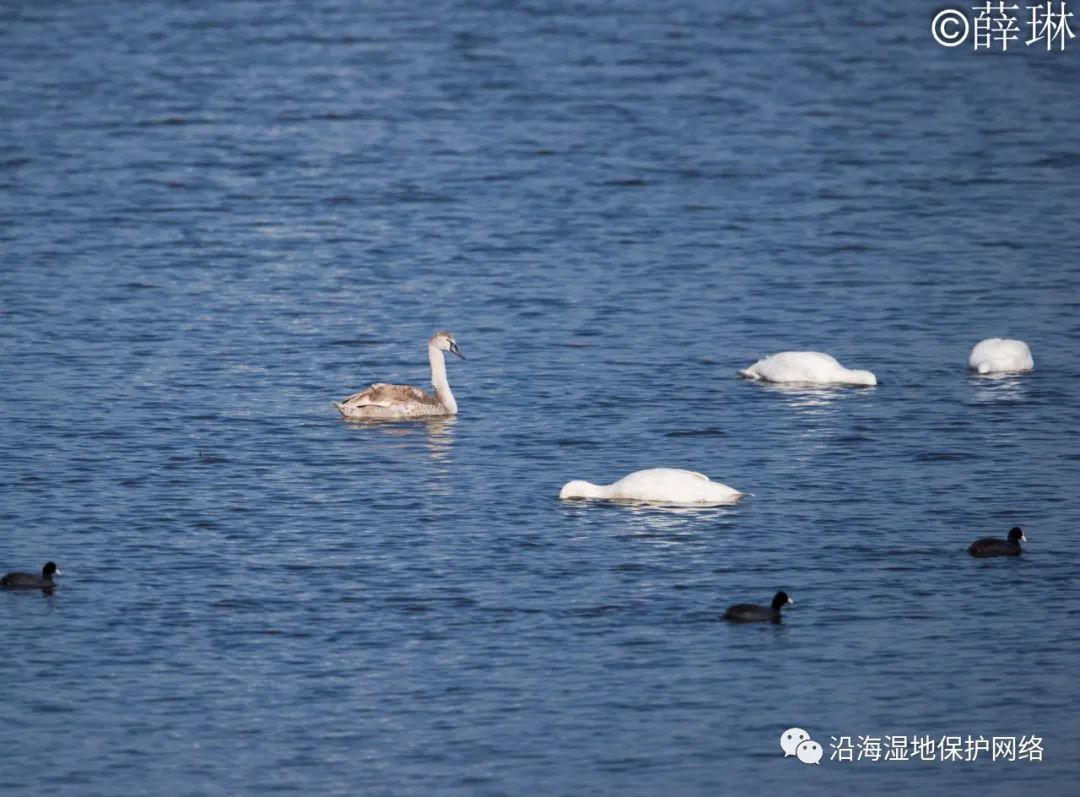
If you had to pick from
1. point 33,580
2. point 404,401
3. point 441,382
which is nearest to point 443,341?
point 441,382

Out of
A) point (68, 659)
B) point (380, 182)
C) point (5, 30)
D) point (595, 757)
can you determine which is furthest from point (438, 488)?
point (5, 30)

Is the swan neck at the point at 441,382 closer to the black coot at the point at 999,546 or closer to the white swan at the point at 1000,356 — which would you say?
the white swan at the point at 1000,356

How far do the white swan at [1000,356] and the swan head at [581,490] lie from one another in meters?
7.23

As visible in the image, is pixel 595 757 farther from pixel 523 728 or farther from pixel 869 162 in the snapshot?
pixel 869 162

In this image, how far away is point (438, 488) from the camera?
21.9m

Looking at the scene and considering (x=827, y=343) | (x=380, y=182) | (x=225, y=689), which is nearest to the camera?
(x=225, y=689)

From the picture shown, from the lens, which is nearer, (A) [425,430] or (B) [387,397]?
(A) [425,430]

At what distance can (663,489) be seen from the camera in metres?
20.7

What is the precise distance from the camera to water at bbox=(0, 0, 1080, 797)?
1562cm

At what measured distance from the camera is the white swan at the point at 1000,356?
2636 cm

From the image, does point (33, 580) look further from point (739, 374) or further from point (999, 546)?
point (739, 374)

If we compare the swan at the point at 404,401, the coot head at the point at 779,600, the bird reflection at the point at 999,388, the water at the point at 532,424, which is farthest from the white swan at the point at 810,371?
the coot head at the point at 779,600

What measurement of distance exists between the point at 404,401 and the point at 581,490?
4.67 metres

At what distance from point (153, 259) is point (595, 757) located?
21752 mm
